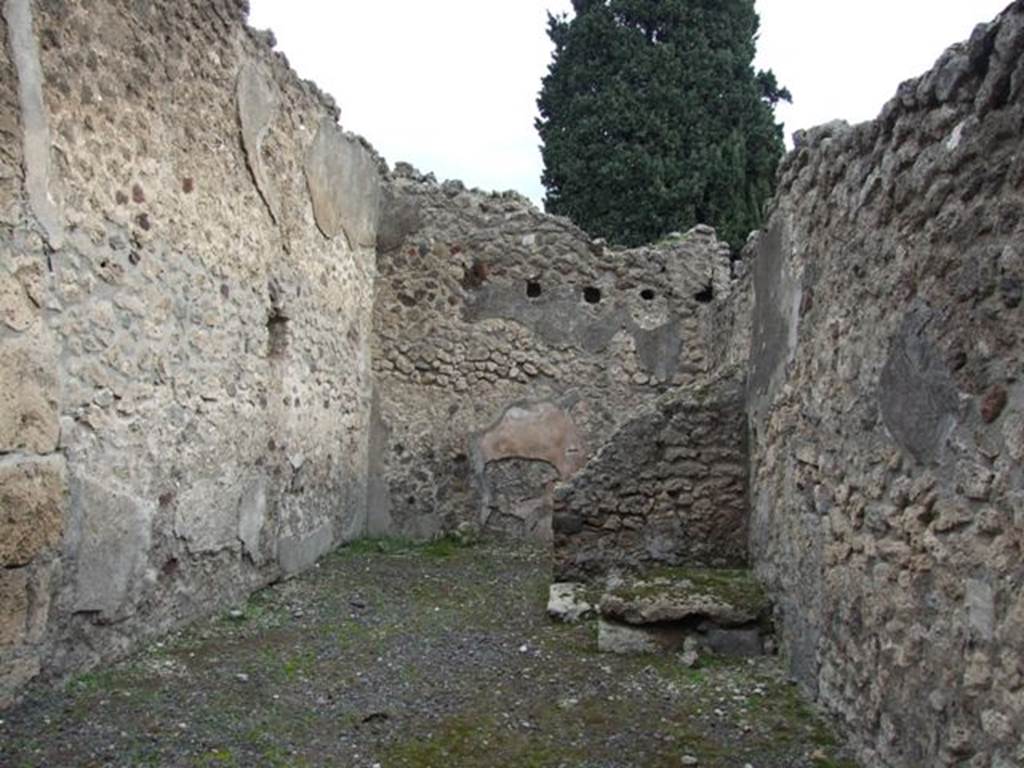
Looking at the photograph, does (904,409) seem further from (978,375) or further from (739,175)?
(739,175)

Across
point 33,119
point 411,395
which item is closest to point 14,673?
point 33,119

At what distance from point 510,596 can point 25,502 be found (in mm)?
2778

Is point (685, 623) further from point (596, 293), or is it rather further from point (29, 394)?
point (596, 293)

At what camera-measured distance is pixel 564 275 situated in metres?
7.35

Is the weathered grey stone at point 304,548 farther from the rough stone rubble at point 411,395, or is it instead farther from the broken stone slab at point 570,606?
the broken stone slab at point 570,606

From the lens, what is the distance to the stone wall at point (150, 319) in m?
3.15

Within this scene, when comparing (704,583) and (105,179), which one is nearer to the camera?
(105,179)

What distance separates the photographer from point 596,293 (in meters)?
7.41

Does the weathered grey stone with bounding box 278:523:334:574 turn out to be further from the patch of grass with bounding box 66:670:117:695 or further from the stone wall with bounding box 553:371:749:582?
the patch of grass with bounding box 66:670:117:695

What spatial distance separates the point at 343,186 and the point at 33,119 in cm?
325

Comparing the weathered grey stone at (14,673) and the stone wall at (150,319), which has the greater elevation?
the stone wall at (150,319)

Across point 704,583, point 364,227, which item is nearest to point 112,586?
point 704,583

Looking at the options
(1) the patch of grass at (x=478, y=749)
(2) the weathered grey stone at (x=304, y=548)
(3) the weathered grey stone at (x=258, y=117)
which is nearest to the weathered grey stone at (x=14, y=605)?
(1) the patch of grass at (x=478, y=749)

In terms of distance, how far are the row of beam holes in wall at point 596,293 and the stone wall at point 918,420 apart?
362 centimetres
